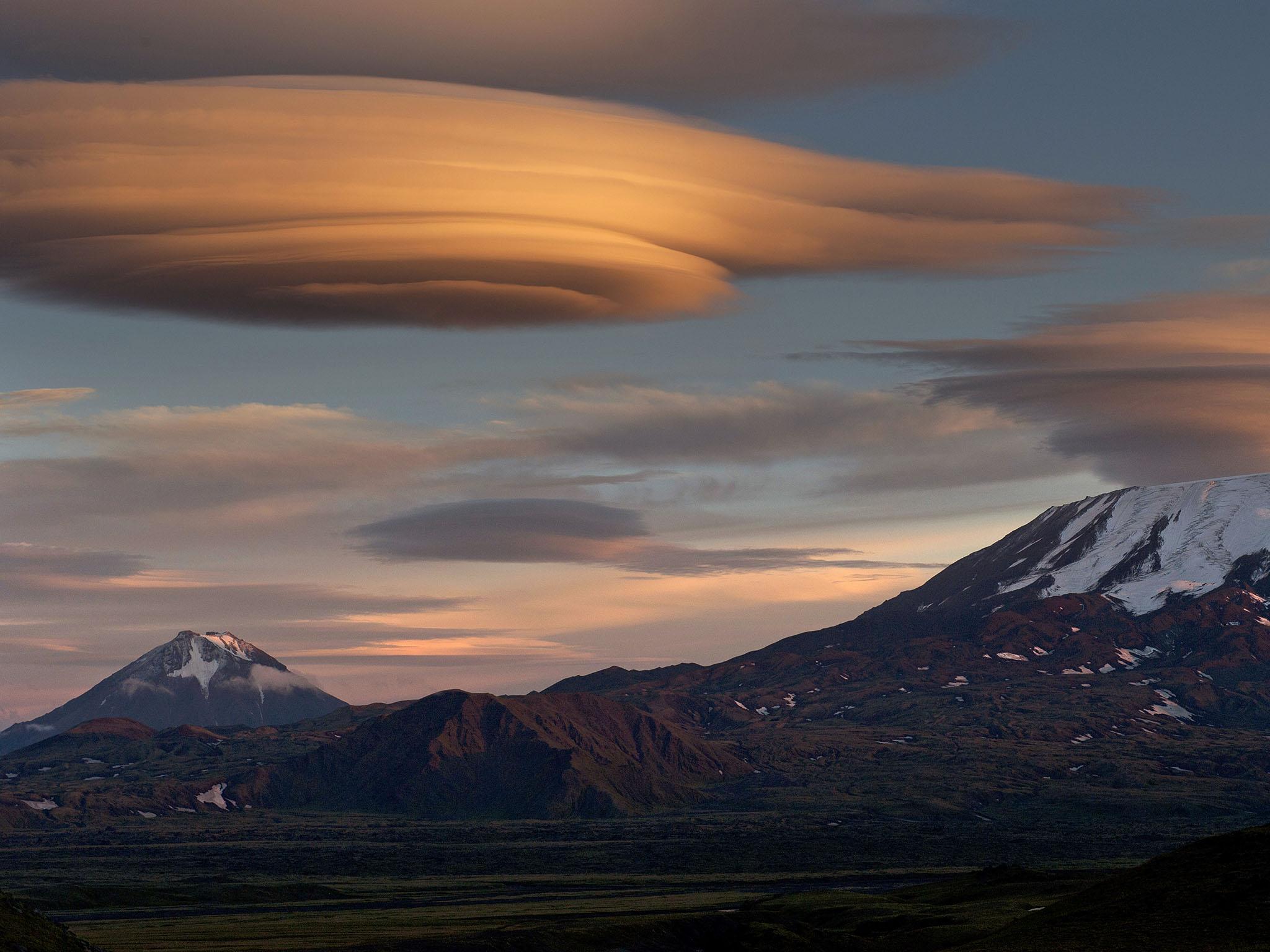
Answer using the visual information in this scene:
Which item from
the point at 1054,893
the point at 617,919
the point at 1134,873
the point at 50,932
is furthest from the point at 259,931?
the point at 1134,873

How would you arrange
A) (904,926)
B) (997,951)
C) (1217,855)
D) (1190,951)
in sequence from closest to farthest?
(1190,951) → (997,951) → (1217,855) → (904,926)

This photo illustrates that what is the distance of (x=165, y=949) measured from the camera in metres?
161

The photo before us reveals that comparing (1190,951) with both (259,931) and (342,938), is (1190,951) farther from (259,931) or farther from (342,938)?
(259,931)

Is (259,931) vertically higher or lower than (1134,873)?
lower

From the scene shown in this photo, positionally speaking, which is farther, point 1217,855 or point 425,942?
point 425,942

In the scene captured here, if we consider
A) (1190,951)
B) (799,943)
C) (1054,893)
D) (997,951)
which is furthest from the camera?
(1054,893)

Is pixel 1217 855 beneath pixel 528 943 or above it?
above

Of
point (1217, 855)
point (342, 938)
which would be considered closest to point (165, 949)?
point (342, 938)

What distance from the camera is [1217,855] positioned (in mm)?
121312

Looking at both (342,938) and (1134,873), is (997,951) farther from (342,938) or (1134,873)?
(342,938)

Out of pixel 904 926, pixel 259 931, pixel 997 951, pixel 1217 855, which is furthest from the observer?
pixel 259 931

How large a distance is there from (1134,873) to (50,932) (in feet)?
296

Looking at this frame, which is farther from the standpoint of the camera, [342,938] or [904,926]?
[342,938]

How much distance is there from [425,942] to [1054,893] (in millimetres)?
74893
